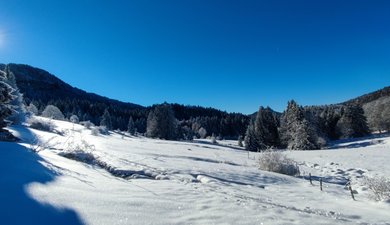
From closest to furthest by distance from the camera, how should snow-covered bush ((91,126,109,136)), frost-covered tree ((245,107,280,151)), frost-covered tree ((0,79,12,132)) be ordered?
1. frost-covered tree ((0,79,12,132))
2. snow-covered bush ((91,126,109,136))
3. frost-covered tree ((245,107,280,151))

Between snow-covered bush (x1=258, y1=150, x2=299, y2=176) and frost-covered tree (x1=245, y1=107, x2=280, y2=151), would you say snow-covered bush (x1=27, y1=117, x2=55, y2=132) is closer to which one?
snow-covered bush (x1=258, y1=150, x2=299, y2=176)

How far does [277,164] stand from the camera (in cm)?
2033

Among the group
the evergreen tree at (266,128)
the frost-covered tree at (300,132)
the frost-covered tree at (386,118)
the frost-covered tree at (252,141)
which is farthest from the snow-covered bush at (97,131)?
the frost-covered tree at (386,118)

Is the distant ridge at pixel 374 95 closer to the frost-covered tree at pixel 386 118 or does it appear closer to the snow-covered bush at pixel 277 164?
the frost-covered tree at pixel 386 118

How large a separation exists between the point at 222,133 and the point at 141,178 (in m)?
115

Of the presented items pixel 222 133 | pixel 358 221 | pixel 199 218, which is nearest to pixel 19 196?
pixel 199 218

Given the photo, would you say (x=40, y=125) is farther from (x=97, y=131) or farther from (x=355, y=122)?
(x=355, y=122)

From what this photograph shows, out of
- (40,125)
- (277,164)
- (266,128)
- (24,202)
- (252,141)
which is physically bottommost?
(24,202)

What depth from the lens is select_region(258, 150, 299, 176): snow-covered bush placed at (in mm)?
20094

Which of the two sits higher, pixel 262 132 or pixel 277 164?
pixel 262 132

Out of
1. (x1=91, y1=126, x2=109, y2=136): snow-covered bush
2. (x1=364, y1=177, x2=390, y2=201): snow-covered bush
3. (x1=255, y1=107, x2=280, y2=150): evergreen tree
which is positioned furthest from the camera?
(x1=255, y1=107, x2=280, y2=150): evergreen tree

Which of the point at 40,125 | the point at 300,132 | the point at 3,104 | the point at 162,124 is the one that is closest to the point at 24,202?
the point at 3,104

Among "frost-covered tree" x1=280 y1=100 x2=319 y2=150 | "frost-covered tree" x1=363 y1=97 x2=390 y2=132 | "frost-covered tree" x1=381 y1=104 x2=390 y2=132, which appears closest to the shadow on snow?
"frost-covered tree" x1=280 y1=100 x2=319 y2=150

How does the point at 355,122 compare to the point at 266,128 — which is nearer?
the point at 266,128
